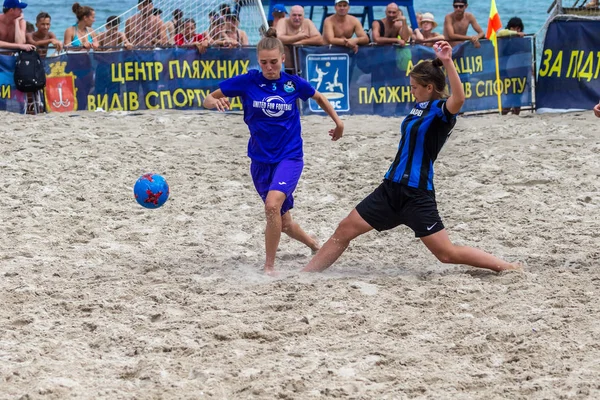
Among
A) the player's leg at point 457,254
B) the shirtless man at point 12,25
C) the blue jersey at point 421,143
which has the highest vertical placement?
the shirtless man at point 12,25

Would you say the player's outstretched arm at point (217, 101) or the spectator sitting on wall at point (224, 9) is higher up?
the spectator sitting on wall at point (224, 9)

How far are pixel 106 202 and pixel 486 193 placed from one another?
11.1ft

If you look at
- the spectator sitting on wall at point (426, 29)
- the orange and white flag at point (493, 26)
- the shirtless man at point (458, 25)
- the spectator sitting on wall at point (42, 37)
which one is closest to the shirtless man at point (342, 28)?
the spectator sitting on wall at point (426, 29)

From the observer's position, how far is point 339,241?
6.06 metres

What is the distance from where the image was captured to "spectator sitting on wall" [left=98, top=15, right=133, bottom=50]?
40.3 ft

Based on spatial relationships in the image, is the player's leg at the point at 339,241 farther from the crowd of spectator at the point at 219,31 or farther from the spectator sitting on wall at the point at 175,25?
the spectator sitting on wall at the point at 175,25

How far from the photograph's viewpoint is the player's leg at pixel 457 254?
5781 millimetres

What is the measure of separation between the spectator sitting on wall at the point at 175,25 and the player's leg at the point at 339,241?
23.8 ft

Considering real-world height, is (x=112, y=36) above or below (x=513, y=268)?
above

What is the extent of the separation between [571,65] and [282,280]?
7.91 metres

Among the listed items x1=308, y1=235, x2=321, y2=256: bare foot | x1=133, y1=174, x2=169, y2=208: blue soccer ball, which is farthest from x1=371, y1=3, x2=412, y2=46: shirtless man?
x1=133, y1=174, x2=169, y2=208: blue soccer ball

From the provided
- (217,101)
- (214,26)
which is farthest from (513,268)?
(214,26)

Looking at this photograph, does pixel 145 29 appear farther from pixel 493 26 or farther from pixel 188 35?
pixel 493 26

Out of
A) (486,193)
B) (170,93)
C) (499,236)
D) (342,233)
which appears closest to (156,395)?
(342,233)
